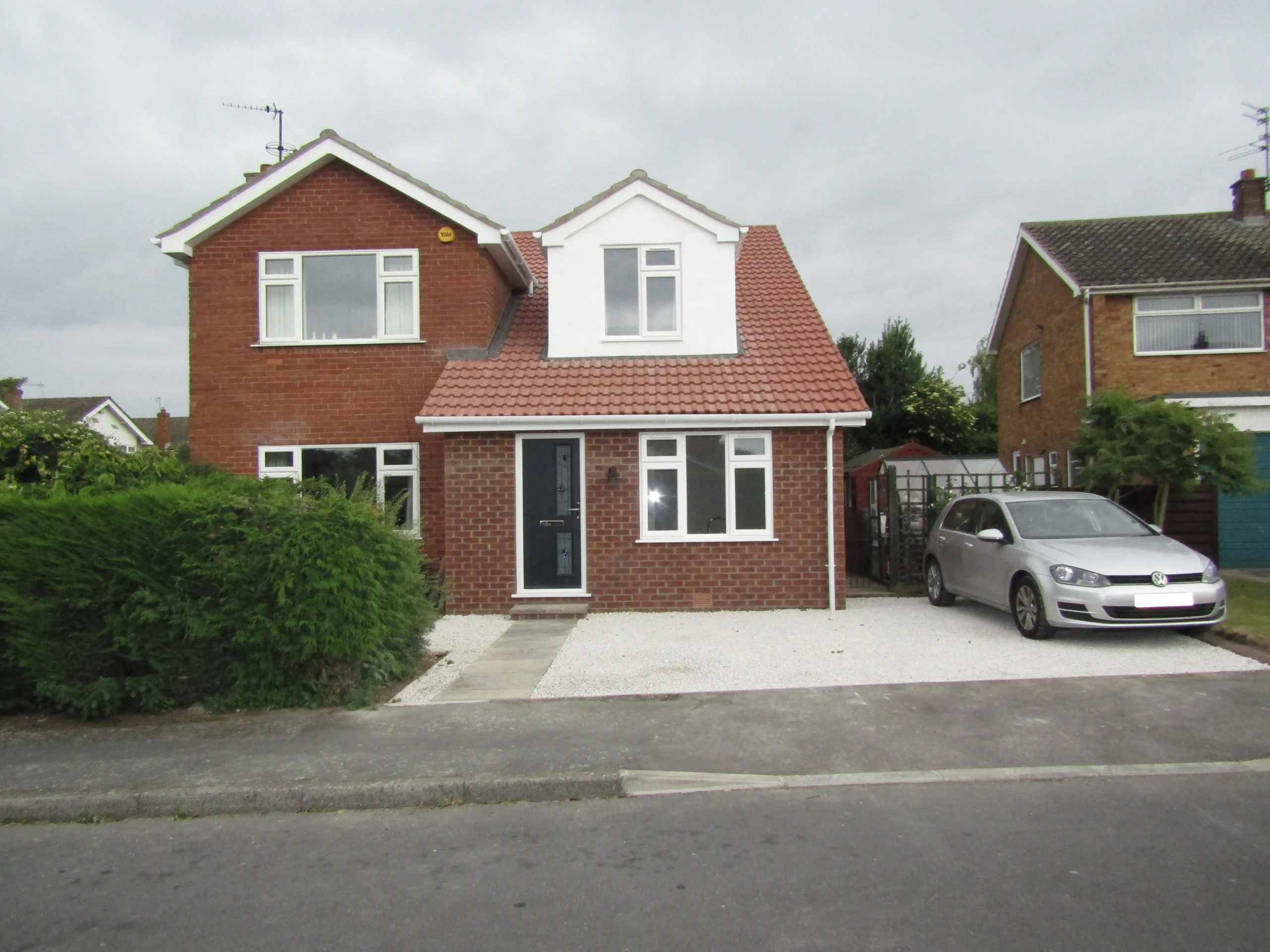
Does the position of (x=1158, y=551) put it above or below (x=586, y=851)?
above

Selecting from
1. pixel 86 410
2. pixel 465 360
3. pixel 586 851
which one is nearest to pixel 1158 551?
pixel 586 851

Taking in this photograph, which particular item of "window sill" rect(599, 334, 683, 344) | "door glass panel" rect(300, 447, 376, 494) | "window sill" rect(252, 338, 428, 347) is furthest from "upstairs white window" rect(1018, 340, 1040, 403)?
"door glass panel" rect(300, 447, 376, 494)

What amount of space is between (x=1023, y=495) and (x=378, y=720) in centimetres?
770

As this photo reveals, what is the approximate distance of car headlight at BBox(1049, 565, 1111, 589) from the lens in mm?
9062

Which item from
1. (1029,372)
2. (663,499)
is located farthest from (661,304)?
(1029,372)

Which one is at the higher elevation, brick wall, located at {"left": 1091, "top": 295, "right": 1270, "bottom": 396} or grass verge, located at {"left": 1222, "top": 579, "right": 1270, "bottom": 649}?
brick wall, located at {"left": 1091, "top": 295, "right": 1270, "bottom": 396}

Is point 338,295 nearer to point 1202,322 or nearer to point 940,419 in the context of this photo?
point 1202,322

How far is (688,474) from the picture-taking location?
12.3 m

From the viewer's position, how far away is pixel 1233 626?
974 cm

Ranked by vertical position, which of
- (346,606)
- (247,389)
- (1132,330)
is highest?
(1132,330)

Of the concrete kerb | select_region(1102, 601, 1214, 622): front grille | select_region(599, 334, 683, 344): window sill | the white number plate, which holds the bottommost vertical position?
the concrete kerb

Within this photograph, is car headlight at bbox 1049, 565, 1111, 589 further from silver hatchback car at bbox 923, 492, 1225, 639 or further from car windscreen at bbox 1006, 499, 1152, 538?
car windscreen at bbox 1006, 499, 1152, 538

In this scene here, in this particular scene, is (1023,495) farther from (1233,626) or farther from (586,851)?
(586,851)

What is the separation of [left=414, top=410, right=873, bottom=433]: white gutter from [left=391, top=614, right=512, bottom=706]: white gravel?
2.41m
